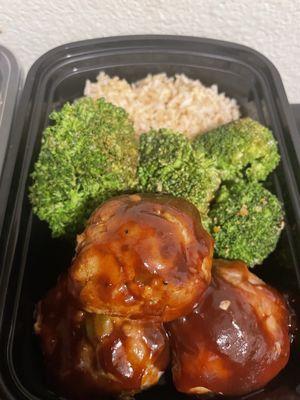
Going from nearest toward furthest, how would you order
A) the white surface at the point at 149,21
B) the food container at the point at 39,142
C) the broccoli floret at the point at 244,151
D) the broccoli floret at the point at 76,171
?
1. the food container at the point at 39,142
2. the broccoli floret at the point at 76,171
3. the broccoli floret at the point at 244,151
4. the white surface at the point at 149,21

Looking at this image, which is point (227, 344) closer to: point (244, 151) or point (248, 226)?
point (248, 226)

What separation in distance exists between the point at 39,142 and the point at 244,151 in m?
0.74

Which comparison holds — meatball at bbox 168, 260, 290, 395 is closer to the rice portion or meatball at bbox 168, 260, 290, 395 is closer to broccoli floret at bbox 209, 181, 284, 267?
broccoli floret at bbox 209, 181, 284, 267

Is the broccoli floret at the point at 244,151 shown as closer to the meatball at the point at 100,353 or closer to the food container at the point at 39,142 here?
the food container at the point at 39,142

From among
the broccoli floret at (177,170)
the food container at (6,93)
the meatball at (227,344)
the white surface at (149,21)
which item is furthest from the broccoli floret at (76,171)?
the white surface at (149,21)

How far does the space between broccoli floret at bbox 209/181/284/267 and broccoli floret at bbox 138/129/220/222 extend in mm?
73

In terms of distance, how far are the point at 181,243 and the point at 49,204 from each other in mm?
513

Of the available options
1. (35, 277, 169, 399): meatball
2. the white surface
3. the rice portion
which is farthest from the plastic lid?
(35, 277, 169, 399): meatball

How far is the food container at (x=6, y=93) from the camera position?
1577mm

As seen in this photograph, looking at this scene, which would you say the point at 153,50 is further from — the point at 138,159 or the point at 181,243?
the point at 181,243

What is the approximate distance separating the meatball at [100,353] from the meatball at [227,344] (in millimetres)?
69

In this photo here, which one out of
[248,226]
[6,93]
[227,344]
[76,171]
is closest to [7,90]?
[6,93]

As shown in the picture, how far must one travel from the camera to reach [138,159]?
5.01ft

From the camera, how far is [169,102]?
1912 millimetres
